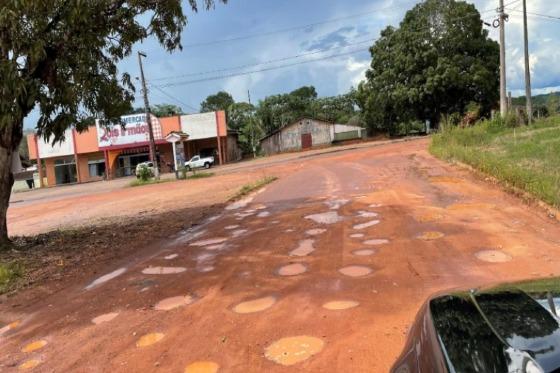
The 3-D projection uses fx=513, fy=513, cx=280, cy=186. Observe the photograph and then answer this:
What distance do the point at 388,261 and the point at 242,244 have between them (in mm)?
2901

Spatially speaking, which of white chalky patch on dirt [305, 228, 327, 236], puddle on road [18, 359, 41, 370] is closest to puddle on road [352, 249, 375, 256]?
white chalky patch on dirt [305, 228, 327, 236]

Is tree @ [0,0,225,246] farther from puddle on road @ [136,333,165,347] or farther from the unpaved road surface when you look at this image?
puddle on road @ [136,333,165,347]

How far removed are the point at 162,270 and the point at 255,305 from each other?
2.52 meters

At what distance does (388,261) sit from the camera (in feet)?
21.3

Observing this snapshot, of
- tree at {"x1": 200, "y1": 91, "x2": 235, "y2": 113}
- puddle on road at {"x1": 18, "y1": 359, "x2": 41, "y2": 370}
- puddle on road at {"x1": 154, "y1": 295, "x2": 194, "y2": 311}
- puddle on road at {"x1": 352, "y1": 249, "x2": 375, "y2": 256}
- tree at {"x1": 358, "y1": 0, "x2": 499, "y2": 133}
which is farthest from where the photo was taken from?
tree at {"x1": 200, "y1": 91, "x2": 235, "y2": 113}

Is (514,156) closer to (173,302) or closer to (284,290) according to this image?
(284,290)

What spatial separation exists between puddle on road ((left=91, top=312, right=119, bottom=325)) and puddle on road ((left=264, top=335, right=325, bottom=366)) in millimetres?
2175

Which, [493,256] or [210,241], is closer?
[493,256]

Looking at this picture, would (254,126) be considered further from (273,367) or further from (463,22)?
(273,367)

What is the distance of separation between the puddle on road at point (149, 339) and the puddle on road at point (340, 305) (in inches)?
63.7

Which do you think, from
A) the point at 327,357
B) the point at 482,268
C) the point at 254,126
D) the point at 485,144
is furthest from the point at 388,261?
the point at 254,126

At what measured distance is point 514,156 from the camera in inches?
525

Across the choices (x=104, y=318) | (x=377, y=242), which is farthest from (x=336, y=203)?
(x=104, y=318)

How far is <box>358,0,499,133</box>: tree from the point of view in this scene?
46.0m
